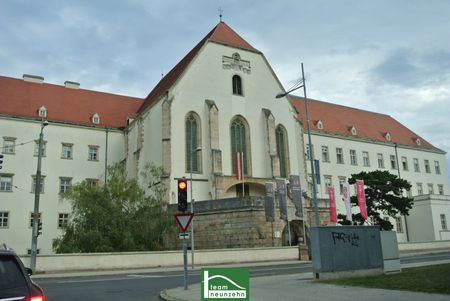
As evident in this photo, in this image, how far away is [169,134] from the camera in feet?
131

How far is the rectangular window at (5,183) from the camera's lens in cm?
4131

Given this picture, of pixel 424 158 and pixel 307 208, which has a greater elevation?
pixel 424 158

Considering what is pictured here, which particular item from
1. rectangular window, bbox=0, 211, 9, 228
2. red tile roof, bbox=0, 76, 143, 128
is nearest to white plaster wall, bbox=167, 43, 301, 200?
red tile roof, bbox=0, 76, 143, 128

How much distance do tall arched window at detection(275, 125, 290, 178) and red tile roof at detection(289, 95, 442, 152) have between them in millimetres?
11224

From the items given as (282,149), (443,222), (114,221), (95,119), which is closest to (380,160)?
(443,222)

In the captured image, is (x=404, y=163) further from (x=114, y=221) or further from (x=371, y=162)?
(x=114, y=221)

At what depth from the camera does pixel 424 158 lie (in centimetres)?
6669

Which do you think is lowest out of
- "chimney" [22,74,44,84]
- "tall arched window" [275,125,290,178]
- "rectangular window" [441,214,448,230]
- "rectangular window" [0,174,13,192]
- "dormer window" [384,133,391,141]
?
"rectangular window" [441,214,448,230]

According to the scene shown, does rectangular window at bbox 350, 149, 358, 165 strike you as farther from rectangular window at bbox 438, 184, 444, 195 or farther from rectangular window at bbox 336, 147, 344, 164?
rectangular window at bbox 438, 184, 444, 195

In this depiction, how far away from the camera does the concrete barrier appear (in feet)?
81.0

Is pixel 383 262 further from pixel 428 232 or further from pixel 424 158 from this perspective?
pixel 424 158

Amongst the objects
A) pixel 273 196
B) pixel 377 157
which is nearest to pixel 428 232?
pixel 377 157

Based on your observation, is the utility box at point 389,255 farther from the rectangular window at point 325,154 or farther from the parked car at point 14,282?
the rectangular window at point 325,154

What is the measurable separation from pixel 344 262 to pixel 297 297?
4955 millimetres
